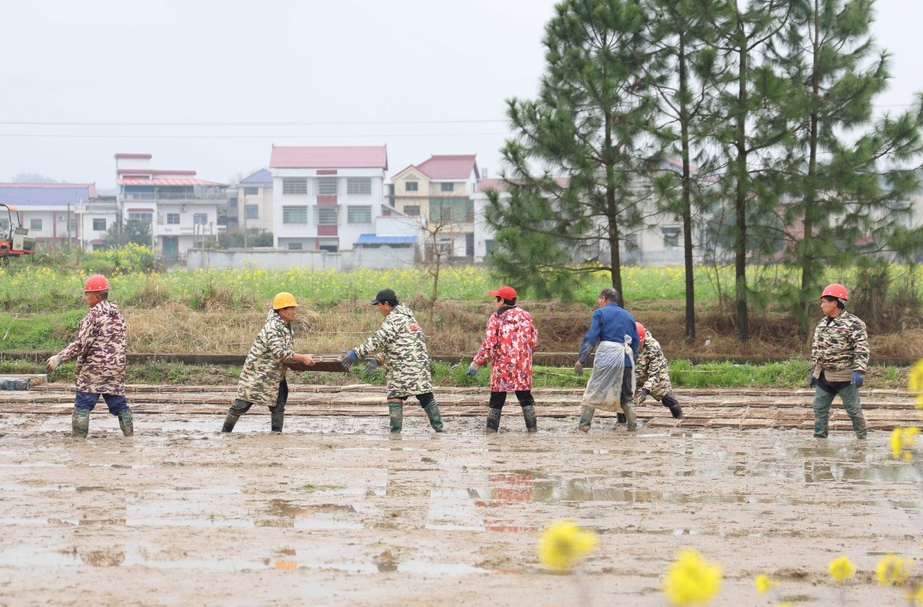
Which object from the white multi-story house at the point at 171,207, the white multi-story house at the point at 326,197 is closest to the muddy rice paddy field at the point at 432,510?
the white multi-story house at the point at 326,197

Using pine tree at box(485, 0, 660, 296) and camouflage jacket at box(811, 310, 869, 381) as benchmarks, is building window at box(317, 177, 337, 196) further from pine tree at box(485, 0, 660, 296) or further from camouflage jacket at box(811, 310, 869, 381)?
camouflage jacket at box(811, 310, 869, 381)

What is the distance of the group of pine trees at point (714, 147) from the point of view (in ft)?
63.1

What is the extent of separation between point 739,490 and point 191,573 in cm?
433

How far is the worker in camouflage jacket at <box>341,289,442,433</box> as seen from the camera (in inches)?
468

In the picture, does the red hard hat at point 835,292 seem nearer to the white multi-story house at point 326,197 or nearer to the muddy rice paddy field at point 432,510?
the muddy rice paddy field at point 432,510

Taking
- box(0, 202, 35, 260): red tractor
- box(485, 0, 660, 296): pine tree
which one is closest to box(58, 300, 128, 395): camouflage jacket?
box(485, 0, 660, 296): pine tree

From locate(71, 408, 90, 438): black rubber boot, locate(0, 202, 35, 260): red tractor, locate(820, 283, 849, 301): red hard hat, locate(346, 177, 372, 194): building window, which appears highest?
locate(346, 177, 372, 194): building window

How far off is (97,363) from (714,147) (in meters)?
12.1

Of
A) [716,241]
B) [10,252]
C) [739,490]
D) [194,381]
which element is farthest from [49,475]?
[10,252]

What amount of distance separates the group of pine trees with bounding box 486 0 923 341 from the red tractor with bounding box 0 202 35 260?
22.9m

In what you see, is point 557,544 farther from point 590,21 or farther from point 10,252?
point 10,252

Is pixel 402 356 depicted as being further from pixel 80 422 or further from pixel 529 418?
pixel 80 422

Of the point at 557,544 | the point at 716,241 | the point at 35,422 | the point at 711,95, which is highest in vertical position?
the point at 711,95

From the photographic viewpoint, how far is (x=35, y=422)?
12758mm
